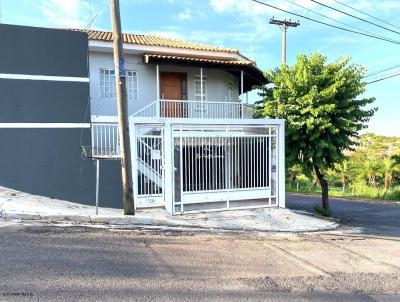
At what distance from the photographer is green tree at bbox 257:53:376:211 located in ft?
40.5

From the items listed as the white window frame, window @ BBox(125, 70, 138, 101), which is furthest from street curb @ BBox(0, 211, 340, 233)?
the white window frame

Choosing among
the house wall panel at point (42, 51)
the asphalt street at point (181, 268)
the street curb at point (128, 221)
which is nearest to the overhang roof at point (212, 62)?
the house wall panel at point (42, 51)

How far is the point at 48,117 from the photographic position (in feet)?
33.7

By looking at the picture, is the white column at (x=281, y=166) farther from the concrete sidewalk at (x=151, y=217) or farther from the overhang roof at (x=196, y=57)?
the overhang roof at (x=196, y=57)

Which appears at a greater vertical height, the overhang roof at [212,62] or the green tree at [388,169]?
the overhang roof at [212,62]

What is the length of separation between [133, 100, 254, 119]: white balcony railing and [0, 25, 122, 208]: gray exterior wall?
516cm

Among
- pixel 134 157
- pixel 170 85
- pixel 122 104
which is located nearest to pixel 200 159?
pixel 134 157

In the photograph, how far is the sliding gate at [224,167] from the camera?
33.9 feet

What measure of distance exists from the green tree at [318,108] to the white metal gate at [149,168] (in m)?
4.48

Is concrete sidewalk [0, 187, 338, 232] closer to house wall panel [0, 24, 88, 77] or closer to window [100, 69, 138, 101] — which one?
house wall panel [0, 24, 88, 77]

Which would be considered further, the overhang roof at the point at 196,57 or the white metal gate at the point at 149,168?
the overhang roof at the point at 196,57

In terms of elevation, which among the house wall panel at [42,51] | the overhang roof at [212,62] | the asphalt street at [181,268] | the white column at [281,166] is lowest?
the asphalt street at [181,268]

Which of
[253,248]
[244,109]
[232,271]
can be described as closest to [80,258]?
[232,271]

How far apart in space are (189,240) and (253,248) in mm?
1302
